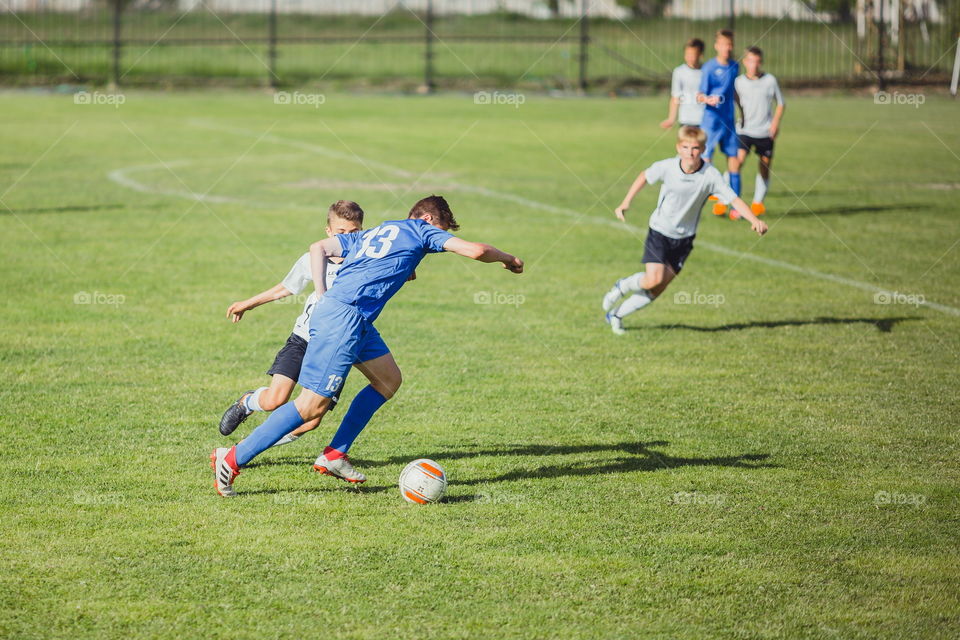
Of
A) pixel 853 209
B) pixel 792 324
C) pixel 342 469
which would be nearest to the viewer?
pixel 342 469

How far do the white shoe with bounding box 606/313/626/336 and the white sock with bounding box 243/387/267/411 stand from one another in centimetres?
441

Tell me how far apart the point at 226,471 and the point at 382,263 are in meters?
1.45

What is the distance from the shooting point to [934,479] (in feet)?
21.0

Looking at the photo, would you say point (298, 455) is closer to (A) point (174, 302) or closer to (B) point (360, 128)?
(A) point (174, 302)

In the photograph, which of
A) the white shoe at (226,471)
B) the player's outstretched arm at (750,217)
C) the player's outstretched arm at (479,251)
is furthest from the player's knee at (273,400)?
the player's outstretched arm at (750,217)

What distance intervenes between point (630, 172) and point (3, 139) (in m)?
14.4

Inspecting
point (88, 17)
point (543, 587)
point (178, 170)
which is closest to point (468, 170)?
point (178, 170)

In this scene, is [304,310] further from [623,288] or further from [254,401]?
[623,288]

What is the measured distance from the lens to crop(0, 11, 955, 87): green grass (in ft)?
132

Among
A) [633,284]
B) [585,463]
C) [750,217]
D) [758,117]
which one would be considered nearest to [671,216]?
[633,284]

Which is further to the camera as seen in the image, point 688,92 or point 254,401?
point 688,92

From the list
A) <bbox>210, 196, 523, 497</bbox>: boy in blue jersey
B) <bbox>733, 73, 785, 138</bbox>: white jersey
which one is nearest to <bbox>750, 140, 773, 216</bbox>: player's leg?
<bbox>733, 73, 785, 138</bbox>: white jersey

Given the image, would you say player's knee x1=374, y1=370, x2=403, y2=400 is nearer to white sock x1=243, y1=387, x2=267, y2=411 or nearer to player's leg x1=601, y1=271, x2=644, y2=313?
white sock x1=243, y1=387, x2=267, y2=411

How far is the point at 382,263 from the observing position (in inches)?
229
